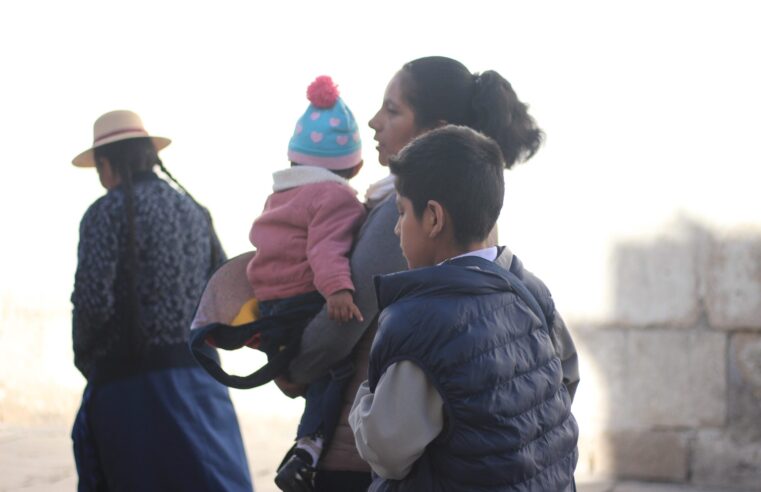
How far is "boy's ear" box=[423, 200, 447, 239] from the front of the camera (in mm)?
2184

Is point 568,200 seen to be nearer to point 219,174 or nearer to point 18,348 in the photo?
point 219,174

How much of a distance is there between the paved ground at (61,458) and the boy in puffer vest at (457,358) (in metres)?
3.36

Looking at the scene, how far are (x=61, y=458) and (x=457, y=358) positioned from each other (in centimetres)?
459

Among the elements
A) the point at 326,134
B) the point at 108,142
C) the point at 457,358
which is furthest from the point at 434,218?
the point at 108,142

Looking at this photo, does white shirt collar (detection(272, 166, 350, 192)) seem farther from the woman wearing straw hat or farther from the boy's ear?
the woman wearing straw hat

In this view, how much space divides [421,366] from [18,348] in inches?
209

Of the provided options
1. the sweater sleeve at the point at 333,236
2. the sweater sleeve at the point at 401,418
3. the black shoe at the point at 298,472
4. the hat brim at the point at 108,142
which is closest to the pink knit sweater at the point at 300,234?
the sweater sleeve at the point at 333,236

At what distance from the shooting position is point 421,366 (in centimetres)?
204

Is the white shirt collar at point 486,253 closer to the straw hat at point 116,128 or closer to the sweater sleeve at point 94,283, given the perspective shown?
the sweater sleeve at point 94,283

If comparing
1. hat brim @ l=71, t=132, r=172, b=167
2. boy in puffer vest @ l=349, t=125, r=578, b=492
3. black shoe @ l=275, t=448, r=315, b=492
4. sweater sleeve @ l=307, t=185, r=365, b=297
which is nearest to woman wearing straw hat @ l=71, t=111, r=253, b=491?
hat brim @ l=71, t=132, r=172, b=167

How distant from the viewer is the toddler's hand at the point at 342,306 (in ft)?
8.30

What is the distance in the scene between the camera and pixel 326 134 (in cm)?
285

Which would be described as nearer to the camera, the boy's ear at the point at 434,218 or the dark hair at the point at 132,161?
the boy's ear at the point at 434,218

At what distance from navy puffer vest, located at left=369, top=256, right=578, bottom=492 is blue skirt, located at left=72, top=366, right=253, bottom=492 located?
179 cm
